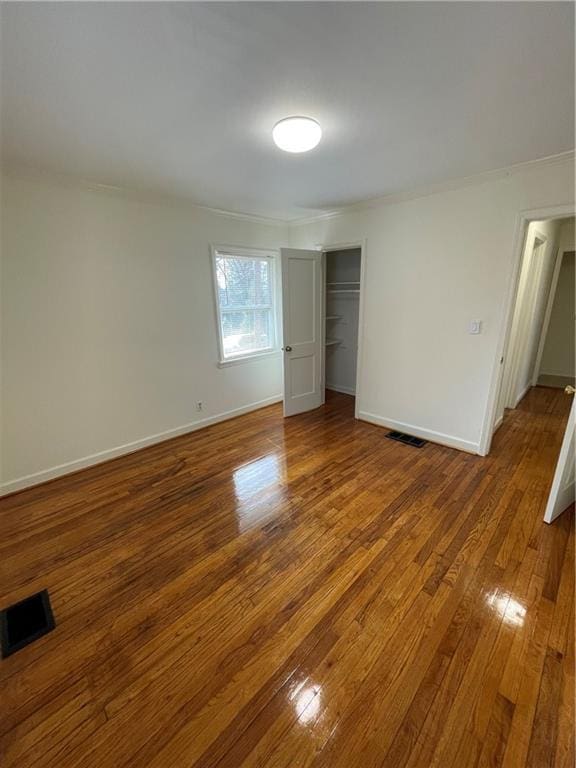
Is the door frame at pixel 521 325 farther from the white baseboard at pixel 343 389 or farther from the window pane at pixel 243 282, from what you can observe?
the window pane at pixel 243 282

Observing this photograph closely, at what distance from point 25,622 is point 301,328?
348 cm

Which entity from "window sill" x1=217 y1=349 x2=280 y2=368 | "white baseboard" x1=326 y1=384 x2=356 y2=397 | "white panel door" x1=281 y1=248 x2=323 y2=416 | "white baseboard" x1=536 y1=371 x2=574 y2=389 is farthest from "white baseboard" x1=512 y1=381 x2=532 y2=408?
"window sill" x1=217 y1=349 x2=280 y2=368

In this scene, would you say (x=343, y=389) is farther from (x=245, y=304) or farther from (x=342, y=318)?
(x=245, y=304)

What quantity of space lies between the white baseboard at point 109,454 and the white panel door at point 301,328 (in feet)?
2.28

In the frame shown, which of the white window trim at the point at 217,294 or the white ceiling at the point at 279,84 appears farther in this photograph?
the white window trim at the point at 217,294

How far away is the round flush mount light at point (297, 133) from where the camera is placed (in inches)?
68.4

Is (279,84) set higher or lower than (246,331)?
higher

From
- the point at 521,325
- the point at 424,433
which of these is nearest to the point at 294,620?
the point at 424,433

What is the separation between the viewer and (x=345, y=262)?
4.72 meters

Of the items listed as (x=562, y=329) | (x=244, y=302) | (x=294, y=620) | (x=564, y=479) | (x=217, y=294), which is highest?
(x=217, y=294)

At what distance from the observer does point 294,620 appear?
1.58 m

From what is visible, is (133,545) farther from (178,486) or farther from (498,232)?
(498,232)

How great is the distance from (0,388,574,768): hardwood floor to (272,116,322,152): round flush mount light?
2408 mm

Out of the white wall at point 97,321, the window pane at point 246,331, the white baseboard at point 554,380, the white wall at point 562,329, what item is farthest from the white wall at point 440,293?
the white wall at point 562,329
